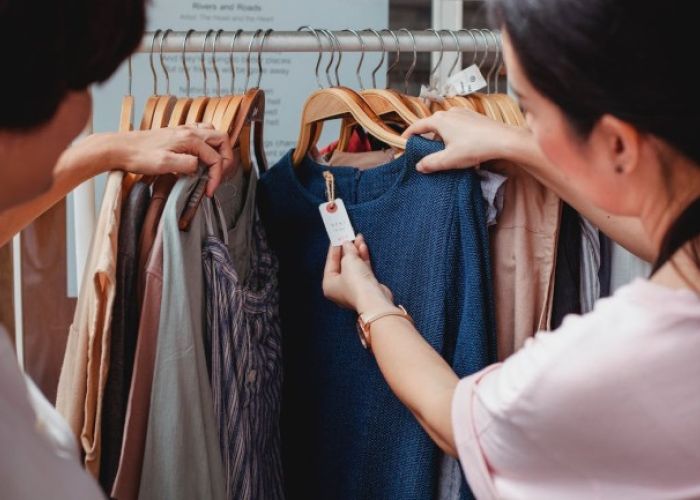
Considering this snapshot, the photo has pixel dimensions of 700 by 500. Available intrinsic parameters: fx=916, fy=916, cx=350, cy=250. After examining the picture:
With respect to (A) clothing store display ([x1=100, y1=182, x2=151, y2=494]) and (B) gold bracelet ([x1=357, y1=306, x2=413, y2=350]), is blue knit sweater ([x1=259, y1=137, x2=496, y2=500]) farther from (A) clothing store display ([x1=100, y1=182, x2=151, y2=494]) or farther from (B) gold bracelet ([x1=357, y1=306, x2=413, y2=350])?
(A) clothing store display ([x1=100, y1=182, x2=151, y2=494])

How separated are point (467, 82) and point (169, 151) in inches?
18.8

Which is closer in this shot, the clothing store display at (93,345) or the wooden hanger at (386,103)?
the clothing store display at (93,345)

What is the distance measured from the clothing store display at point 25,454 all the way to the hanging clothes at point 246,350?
0.49 meters

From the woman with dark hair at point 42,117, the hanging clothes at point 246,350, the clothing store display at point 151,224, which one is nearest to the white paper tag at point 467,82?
the hanging clothes at point 246,350

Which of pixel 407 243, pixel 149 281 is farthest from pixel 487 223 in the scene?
pixel 149 281

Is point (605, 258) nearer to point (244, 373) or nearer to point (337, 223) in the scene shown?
point (337, 223)

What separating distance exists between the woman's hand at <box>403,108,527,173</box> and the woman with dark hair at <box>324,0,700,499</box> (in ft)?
1.00

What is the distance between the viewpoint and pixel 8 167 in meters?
0.70

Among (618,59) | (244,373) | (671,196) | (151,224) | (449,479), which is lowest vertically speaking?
(449,479)

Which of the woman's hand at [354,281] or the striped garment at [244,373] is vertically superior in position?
the woman's hand at [354,281]

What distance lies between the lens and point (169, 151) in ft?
3.98

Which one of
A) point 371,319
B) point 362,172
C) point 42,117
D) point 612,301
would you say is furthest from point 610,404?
point 362,172

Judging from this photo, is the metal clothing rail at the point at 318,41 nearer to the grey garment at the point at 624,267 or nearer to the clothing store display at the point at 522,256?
the clothing store display at the point at 522,256

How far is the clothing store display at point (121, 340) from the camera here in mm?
1225
